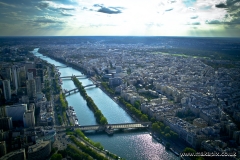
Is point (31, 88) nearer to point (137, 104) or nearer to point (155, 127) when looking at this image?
point (137, 104)

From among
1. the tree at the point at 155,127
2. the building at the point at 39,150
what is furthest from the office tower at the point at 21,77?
the tree at the point at 155,127

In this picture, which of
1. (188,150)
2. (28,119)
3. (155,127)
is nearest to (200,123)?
(155,127)

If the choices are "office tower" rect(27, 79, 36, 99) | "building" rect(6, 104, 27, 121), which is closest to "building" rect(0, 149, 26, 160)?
"building" rect(6, 104, 27, 121)

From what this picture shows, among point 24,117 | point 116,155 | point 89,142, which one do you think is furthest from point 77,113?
point 116,155

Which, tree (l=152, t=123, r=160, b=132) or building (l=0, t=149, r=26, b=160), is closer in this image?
building (l=0, t=149, r=26, b=160)

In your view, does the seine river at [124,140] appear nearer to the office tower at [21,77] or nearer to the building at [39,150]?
the building at [39,150]

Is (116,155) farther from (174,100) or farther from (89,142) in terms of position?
(174,100)

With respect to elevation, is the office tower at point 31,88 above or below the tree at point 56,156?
above

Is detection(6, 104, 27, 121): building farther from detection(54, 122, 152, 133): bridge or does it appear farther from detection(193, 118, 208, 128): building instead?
detection(193, 118, 208, 128): building
